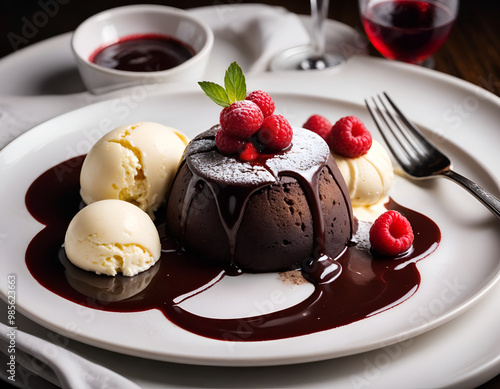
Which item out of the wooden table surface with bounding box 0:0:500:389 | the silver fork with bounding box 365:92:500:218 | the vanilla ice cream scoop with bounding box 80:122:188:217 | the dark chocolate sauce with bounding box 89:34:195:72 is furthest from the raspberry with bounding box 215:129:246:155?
the wooden table surface with bounding box 0:0:500:389

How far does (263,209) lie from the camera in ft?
6.15

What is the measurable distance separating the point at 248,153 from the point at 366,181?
460 millimetres

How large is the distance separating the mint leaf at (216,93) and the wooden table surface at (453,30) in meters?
1.34

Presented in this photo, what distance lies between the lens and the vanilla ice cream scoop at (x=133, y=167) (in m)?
2.05

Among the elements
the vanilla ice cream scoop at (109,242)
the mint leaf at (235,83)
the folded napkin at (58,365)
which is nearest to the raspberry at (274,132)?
the mint leaf at (235,83)

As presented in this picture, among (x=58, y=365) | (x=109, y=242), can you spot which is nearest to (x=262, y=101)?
(x=109, y=242)

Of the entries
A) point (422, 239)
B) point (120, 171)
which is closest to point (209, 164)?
point (120, 171)

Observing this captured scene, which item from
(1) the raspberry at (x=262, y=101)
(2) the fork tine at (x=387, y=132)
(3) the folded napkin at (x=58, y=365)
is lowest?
(3) the folded napkin at (x=58, y=365)

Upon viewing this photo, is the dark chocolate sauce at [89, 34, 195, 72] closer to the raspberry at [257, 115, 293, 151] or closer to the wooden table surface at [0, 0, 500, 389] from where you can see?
the wooden table surface at [0, 0, 500, 389]

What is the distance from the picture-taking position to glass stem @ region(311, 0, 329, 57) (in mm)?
2936

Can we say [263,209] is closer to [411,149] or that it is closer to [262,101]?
[262,101]

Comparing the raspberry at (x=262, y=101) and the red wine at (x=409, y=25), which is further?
the red wine at (x=409, y=25)

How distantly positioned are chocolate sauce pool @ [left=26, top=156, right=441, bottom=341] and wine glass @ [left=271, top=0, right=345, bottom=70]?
1120mm

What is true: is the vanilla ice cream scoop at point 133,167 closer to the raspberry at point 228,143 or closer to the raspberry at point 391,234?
the raspberry at point 228,143
